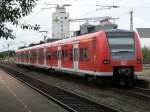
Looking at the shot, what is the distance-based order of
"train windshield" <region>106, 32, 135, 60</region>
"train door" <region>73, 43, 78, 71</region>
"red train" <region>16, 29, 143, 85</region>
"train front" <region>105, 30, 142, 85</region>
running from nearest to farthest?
"red train" <region>16, 29, 143, 85</region> → "train front" <region>105, 30, 142, 85</region> → "train windshield" <region>106, 32, 135, 60</region> → "train door" <region>73, 43, 78, 71</region>

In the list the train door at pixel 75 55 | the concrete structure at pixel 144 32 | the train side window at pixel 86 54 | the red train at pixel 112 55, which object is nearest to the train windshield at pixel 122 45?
the red train at pixel 112 55

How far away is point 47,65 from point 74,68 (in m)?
13.0

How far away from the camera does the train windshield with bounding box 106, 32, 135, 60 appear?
23.5 meters

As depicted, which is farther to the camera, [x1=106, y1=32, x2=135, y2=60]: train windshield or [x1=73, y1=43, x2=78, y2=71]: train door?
[x1=73, y1=43, x2=78, y2=71]: train door

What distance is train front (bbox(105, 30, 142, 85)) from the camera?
23.3 metres

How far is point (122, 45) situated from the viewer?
77.9 ft

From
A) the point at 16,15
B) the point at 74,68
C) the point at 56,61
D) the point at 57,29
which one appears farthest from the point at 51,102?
the point at 57,29

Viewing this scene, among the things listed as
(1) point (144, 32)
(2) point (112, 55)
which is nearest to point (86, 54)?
(2) point (112, 55)

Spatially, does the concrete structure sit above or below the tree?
above

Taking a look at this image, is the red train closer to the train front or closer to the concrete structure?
the train front

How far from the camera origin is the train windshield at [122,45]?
2345cm

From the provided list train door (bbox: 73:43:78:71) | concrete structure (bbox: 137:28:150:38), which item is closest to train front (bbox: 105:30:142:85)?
train door (bbox: 73:43:78:71)

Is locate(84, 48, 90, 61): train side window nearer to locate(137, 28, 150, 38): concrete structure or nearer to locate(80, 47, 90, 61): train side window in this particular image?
locate(80, 47, 90, 61): train side window

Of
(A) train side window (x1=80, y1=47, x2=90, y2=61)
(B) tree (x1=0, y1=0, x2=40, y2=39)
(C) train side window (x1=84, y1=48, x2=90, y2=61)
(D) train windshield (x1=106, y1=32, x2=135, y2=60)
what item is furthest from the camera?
(A) train side window (x1=80, y1=47, x2=90, y2=61)
